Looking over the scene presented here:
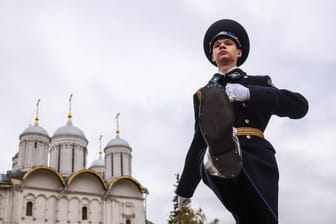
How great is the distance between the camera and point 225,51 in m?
3.08

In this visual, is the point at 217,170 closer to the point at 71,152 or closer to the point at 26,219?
the point at 26,219

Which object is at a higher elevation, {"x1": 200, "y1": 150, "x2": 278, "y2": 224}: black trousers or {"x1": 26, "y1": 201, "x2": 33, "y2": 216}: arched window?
{"x1": 26, "y1": 201, "x2": 33, "y2": 216}: arched window

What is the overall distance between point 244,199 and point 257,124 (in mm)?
543

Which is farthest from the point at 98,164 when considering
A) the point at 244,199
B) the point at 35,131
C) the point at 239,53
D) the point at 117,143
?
the point at 244,199

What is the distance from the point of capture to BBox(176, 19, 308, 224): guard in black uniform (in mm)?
2340

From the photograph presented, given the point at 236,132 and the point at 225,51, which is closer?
the point at 236,132

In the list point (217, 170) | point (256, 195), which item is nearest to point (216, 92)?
point (217, 170)

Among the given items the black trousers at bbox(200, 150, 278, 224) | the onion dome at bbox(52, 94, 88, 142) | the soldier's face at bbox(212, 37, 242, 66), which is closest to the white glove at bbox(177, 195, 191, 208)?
the black trousers at bbox(200, 150, 278, 224)

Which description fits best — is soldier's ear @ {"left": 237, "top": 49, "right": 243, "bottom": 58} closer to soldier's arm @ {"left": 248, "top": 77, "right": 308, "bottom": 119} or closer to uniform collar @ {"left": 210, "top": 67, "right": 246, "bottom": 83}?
uniform collar @ {"left": 210, "top": 67, "right": 246, "bottom": 83}

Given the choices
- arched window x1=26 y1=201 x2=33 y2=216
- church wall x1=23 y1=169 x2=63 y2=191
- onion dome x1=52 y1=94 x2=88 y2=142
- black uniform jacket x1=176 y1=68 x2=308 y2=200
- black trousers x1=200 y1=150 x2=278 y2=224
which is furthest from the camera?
onion dome x1=52 y1=94 x2=88 y2=142

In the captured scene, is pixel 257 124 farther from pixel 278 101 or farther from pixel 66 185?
pixel 66 185

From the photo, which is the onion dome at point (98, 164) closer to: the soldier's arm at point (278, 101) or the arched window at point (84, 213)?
the arched window at point (84, 213)

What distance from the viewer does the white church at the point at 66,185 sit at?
2627 cm

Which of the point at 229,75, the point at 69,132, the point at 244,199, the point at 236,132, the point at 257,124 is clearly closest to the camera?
the point at 244,199
